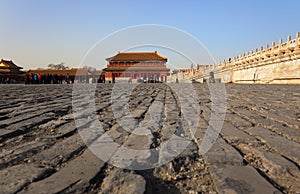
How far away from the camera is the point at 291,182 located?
122 centimetres

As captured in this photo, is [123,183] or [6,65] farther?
[6,65]

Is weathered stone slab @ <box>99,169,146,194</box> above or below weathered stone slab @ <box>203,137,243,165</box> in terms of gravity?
below

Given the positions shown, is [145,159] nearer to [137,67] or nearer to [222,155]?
[222,155]

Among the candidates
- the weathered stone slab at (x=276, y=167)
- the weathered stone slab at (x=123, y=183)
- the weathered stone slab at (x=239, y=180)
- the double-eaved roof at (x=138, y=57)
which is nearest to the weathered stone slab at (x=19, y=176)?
the weathered stone slab at (x=123, y=183)

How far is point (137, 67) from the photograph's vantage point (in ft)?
154

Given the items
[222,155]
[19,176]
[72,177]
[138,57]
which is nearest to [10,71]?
[138,57]

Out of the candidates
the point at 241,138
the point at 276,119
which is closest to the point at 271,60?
the point at 276,119

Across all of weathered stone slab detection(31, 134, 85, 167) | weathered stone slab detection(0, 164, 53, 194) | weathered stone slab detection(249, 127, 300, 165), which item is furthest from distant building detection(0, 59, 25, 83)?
weathered stone slab detection(249, 127, 300, 165)

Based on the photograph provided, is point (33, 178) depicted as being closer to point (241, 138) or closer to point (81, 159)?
point (81, 159)

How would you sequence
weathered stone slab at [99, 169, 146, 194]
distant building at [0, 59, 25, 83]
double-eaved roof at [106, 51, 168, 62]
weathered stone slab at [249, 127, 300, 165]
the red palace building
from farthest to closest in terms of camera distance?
double-eaved roof at [106, 51, 168, 62] < the red palace building < distant building at [0, 59, 25, 83] < weathered stone slab at [249, 127, 300, 165] < weathered stone slab at [99, 169, 146, 194]

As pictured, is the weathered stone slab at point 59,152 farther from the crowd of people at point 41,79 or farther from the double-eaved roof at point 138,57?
the double-eaved roof at point 138,57

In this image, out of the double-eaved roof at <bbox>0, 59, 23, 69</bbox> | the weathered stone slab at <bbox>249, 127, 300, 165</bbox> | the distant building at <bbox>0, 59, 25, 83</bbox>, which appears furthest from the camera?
the double-eaved roof at <bbox>0, 59, 23, 69</bbox>

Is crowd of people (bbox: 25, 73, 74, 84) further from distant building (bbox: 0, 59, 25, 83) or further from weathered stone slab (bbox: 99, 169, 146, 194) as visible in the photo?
weathered stone slab (bbox: 99, 169, 146, 194)

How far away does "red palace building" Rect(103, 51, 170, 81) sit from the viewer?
44844mm
